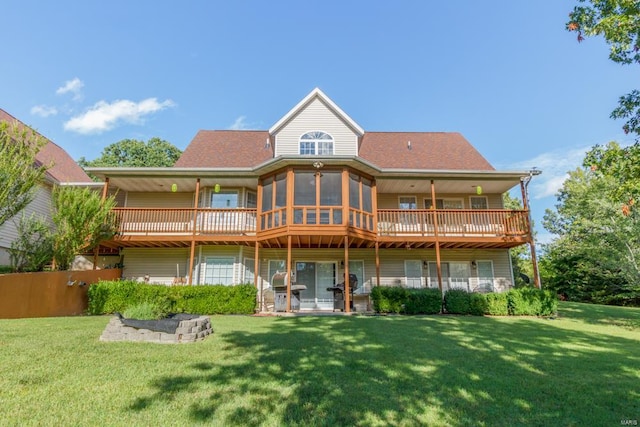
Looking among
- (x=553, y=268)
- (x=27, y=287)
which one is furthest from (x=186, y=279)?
(x=553, y=268)

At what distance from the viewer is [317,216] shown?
1173cm

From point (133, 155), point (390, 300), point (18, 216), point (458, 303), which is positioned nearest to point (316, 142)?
point (390, 300)

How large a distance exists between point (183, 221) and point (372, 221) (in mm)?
7994

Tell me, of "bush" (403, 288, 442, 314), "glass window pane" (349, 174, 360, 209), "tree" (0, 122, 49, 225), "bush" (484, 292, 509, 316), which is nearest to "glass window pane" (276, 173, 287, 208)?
"glass window pane" (349, 174, 360, 209)

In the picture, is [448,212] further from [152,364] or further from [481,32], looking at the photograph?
[152,364]

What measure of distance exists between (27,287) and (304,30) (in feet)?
48.9

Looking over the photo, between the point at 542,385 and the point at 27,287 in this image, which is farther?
the point at 27,287

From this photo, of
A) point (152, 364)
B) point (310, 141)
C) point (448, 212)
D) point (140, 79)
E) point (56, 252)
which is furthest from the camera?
point (140, 79)

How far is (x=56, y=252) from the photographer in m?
10.4

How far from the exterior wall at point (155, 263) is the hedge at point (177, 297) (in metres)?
4.01

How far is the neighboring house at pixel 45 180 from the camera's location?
12555 millimetres

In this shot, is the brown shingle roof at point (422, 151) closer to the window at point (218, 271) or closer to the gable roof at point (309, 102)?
the gable roof at point (309, 102)

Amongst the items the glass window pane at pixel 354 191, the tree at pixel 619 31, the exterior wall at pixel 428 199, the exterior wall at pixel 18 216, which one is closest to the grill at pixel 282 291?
the glass window pane at pixel 354 191

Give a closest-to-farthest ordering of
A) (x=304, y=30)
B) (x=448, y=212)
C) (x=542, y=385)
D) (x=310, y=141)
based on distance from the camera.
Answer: (x=542, y=385) → (x=448, y=212) → (x=310, y=141) → (x=304, y=30)
